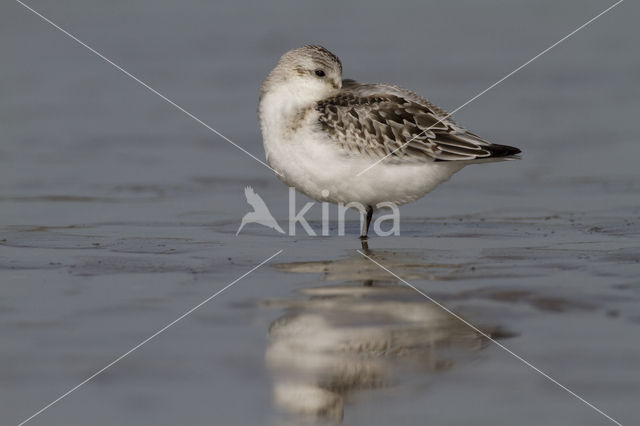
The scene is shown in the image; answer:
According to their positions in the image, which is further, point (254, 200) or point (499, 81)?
point (499, 81)

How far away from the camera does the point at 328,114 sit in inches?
321

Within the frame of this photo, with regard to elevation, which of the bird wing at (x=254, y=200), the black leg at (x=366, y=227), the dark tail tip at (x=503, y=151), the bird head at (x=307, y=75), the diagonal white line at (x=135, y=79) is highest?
the diagonal white line at (x=135, y=79)

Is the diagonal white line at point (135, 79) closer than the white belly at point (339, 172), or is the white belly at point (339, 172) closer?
the white belly at point (339, 172)

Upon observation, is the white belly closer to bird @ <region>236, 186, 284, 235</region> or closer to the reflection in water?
bird @ <region>236, 186, 284, 235</region>

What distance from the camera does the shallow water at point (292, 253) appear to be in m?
4.85

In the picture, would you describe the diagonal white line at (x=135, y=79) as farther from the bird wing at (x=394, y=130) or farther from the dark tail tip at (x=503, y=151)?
the dark tail tip at (x=503, y=151)

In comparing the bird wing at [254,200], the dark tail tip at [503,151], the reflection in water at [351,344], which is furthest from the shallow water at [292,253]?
the dark tail tip at [503,151]

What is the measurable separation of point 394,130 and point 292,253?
127cm

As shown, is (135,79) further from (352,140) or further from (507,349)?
(507,349)

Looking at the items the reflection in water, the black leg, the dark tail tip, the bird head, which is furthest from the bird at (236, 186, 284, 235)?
the reflection in water

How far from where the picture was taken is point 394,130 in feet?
27.1

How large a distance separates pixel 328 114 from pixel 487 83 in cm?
702
